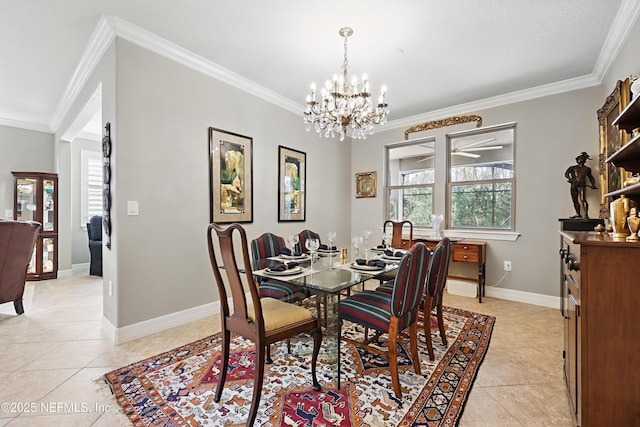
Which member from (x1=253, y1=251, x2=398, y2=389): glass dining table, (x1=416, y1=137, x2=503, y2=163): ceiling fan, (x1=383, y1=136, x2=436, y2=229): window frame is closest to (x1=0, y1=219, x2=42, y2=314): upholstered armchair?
(x1=253, y1=251, x2=398, y2=389): glass dining table

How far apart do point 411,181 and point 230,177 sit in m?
2.97

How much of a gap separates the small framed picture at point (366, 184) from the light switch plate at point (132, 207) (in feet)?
11.8

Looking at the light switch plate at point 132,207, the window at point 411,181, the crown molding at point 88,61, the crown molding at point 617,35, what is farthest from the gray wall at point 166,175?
the crown molding at point 617,35

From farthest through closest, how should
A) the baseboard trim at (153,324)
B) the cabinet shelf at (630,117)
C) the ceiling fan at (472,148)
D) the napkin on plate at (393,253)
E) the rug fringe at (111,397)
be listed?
the ceiling fan at (472,148)
the napkin on plate at (393,253)
the baseboard trim at (153,324)
the rug fringe at (111,397)
the cabinet shelf at (630,117)

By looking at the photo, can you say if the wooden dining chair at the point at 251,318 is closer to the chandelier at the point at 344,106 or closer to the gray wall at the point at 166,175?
the gray wall at the point at 166,175

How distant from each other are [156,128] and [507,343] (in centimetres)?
370

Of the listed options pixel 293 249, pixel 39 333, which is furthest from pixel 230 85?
pixel 39 333

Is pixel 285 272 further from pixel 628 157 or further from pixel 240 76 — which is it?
pixel 240 76

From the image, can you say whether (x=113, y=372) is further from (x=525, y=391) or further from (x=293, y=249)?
(x=525, y=391)

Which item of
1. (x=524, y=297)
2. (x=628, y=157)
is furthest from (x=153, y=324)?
(x=524, y=297)

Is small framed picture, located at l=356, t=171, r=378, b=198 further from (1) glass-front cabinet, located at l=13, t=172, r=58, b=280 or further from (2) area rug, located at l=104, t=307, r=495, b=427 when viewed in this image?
(1) glass-front cabinet, located at l=13, t=172, r=58, b=280

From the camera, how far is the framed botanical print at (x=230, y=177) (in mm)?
3229

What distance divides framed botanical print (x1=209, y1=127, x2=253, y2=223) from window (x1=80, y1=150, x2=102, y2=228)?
160 inches

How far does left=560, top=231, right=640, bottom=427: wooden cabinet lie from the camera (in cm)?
119
